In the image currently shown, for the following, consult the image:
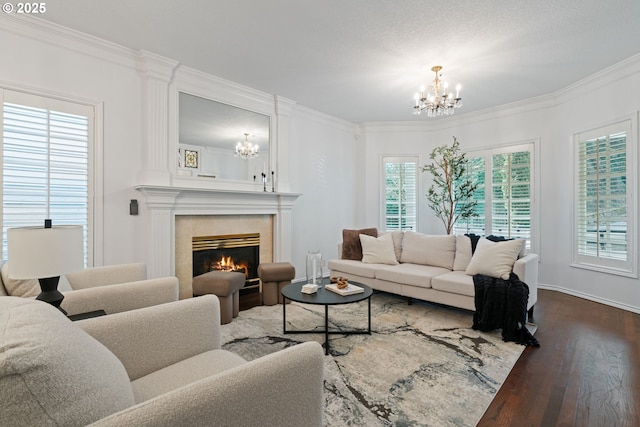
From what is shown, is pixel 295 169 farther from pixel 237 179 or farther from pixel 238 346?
pixel 238 346

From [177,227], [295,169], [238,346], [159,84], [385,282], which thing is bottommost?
[238,346]

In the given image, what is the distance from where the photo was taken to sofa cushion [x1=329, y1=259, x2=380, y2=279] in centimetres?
397

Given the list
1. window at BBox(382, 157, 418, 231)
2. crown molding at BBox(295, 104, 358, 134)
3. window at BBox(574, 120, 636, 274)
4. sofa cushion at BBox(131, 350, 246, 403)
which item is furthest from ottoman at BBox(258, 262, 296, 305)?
window at BBox(574, 120, 636, 274)

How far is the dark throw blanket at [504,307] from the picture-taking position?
2.76m

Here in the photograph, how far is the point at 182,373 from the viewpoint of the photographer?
1.37 meters

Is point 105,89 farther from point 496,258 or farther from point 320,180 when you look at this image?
point 496,258

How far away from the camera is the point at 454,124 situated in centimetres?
558

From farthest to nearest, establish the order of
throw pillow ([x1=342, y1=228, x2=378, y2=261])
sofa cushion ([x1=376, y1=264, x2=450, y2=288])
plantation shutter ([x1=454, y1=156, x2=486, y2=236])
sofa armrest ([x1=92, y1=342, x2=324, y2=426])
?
plantation shutter ([x1=454, y1=156, x2=486, y2=236]) → throw pillow ([x1=342, y1=228, x2=378, y2=261]) → sofa cushion ([x1=376, y1=264, x2=450, y2=288]) → sofa armrest ([x1=92, y1=342, x2=324, y2=426])

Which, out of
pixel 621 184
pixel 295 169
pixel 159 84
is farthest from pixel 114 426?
pixel 621 184

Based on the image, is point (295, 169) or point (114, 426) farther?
point (295, 169)

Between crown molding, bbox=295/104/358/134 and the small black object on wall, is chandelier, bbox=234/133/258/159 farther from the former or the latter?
the small black object on wall

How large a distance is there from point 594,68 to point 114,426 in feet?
17.2

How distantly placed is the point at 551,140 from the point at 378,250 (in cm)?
304

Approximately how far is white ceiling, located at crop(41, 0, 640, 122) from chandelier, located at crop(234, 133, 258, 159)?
2.48ft
